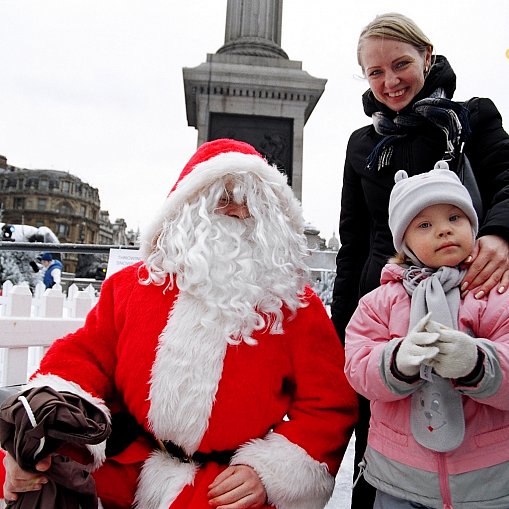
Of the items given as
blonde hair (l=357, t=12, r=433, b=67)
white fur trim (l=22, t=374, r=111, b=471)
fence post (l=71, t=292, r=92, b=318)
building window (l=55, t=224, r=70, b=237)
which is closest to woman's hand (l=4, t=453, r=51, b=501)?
white fur trim (l=22, t=374, r=111, b=471)

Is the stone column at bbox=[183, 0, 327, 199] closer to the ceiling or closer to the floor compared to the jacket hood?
closer to the ceiling

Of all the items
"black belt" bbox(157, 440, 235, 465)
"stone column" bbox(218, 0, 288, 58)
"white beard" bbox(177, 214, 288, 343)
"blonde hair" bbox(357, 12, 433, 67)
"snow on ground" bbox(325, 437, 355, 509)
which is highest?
"stone column" bbox(218, 0, 288, 58)

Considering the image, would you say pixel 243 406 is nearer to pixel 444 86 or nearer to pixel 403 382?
pixel 403 382

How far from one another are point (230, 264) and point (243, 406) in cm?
52

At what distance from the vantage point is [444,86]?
189cm

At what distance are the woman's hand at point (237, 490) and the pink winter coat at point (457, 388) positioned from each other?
37 cm

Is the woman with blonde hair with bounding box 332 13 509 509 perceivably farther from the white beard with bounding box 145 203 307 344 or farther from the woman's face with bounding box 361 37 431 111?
the white beard with bounding box 145 203 307 344

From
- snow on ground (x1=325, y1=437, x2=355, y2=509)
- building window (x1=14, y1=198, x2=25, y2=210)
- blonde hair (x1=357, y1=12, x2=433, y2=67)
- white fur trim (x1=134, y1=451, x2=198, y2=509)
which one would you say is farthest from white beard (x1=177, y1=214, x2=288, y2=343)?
building window (x1=14, y1=198, x2=25, y2=210)

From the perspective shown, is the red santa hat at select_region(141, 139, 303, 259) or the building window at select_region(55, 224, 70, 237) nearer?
the red santa hat at select_region(141, 139, 303, 259)

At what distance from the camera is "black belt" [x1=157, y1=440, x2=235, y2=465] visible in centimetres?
174

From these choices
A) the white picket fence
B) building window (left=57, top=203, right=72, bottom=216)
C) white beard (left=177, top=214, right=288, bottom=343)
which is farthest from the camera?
building window (left=57, top=203, right=72, bottom=216)

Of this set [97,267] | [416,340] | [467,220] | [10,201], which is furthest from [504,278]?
[10,201]

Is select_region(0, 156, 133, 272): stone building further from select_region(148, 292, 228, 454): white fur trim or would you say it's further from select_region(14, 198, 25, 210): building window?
select_region(148, 292, 228, 454): white fur trim

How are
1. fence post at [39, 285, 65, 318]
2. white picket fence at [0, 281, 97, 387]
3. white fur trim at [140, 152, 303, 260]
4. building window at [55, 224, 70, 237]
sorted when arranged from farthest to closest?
building window at [55, 224, 70, 237] < fence post at [39, 285, 65, 318] < white picket fence at [0, 281, 97, 387] < white fur trim at [140, 152, 303, 260]
